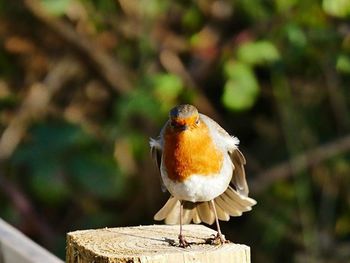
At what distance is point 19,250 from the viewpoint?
2.66 m

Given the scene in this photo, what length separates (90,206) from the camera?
616cm

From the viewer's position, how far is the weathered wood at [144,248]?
2166mm

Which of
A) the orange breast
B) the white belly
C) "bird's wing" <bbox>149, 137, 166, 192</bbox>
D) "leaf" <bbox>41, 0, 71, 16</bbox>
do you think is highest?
"leaf" <bbox>41, 0, 71, 16</bbox>

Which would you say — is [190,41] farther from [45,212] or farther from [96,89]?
[45,212]

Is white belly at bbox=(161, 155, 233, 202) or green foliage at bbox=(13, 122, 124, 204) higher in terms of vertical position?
green foliage at bbox=(13, 122, 124, 204)

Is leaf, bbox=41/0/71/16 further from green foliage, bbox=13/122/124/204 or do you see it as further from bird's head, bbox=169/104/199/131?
bird's head, bbox=169/104/199/131

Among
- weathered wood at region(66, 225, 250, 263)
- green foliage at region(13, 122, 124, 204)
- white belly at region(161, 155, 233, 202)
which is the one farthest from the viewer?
green foliage at region(13, 122, 124, 204)

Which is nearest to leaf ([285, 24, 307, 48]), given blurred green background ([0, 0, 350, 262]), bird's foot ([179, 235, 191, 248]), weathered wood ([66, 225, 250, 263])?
blurred green background ([0, 0, 350, 262])

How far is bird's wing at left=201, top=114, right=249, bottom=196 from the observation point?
3086 millimetres

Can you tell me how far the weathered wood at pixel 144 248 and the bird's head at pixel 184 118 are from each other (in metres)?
0.48

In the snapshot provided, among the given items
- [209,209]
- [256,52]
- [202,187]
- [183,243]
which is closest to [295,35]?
[256,52]

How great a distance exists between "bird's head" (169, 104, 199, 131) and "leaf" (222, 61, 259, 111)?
2.23 m

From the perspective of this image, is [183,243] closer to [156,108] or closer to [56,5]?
[156,108]

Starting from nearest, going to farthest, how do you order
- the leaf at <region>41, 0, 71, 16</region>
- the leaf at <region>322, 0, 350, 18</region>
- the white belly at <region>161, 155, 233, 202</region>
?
the white belly at <region>161, 155, 233, 202</region>, the leaf at <region>322, 0, 350, 18</region>, the leaf at <region>41, 0, 71, 16</region>
